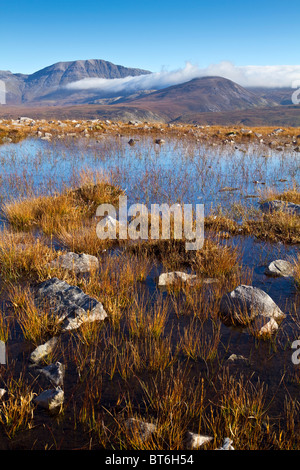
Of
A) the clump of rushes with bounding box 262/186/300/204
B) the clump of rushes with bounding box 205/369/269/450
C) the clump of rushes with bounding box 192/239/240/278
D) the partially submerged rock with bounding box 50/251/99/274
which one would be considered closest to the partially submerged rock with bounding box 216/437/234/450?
the clump of rushes with bounding box 205/369/269/450

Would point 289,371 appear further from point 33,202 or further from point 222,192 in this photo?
point 222,192

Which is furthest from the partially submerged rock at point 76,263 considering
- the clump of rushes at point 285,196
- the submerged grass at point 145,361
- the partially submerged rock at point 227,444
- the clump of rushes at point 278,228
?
the clump of rushes at point 285,196

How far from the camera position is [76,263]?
5.12m

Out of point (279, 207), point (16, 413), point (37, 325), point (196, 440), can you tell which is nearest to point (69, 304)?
point (37, 325)

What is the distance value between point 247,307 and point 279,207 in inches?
184

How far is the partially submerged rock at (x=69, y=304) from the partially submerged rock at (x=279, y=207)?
206 inches

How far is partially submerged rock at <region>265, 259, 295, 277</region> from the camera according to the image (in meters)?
5.06

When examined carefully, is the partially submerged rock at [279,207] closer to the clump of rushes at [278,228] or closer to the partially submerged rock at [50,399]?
the clump of rushes at [278,228]

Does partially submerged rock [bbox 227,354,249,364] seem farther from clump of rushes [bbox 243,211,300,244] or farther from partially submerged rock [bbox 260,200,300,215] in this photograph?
partially submerged rock [bbox 260,200,300,215]

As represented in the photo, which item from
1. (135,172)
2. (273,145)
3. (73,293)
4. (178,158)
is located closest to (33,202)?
(73,293)

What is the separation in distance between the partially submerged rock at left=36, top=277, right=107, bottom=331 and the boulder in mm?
1576

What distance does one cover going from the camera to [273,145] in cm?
2209

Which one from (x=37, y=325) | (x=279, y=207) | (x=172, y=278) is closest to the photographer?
(x=37, y=325)

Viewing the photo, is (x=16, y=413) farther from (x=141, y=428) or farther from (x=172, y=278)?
(x=172, y=278)
